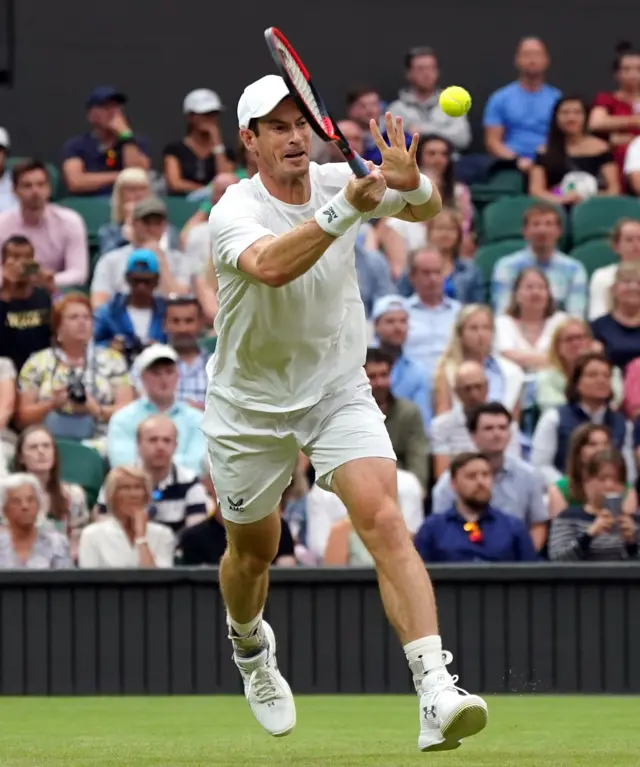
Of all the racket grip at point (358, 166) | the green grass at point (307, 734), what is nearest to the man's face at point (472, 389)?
the green grass at point (307, 734)

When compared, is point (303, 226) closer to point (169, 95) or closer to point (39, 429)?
point (39, 429)

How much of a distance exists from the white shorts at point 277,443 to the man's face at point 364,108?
7.05 metres

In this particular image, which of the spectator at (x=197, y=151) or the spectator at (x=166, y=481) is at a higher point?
the spectator at (x=197, y=151)

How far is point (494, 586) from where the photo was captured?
28.9ft

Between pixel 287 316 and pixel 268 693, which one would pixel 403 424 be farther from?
pixel 287 316

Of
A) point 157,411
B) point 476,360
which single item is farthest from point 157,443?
point 476,360

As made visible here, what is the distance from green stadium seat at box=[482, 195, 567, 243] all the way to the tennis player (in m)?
6.60

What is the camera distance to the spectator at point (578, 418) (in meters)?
10.2

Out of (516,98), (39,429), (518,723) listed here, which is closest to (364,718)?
(518,723)

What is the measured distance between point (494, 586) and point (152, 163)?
6.43 m

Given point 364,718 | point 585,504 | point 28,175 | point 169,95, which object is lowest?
point 364,718

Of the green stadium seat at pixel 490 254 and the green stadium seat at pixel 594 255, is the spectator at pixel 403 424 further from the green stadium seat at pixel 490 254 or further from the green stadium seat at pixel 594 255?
the green stadium seat at pixel 594 255

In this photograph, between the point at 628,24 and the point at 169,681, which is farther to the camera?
the point at 628,24

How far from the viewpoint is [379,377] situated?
10070 millimetres
